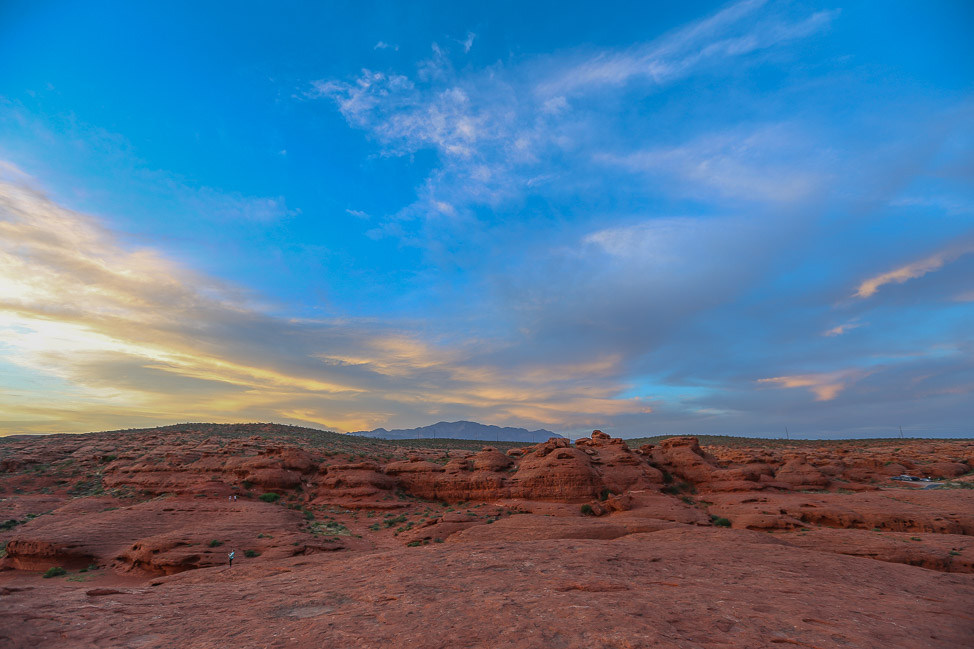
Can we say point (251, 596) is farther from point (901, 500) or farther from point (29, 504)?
point (901, 500)

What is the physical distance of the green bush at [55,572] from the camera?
19891 millimetres

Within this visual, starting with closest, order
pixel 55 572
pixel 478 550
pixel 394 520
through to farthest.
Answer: pixel 478 550 → pixel 55 572 → pixel 394 520

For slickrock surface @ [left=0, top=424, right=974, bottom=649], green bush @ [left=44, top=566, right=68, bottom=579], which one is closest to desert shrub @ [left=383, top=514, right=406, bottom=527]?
slickrock surface @ [left=0, top=424, right=974, bottom=649]

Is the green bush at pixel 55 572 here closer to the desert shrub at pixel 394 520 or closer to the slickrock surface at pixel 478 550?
the slickrock surface at pixel 478 550

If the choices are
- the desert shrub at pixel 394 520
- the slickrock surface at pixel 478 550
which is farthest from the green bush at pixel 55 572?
the desert shrub at pixel 394 520

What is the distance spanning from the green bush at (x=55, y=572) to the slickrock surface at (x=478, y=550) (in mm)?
281

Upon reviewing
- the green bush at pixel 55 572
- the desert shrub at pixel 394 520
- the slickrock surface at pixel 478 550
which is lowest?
the green bush at pixel 55 572

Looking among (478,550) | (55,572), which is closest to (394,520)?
(478,550)

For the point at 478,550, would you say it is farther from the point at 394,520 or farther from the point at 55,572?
the point at 55,572

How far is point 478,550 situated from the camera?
17.8 m

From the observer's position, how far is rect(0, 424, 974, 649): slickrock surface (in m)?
9.70

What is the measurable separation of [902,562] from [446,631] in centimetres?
2093

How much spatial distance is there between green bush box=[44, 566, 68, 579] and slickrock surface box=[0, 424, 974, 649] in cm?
28

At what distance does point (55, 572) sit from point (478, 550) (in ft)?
66.1
